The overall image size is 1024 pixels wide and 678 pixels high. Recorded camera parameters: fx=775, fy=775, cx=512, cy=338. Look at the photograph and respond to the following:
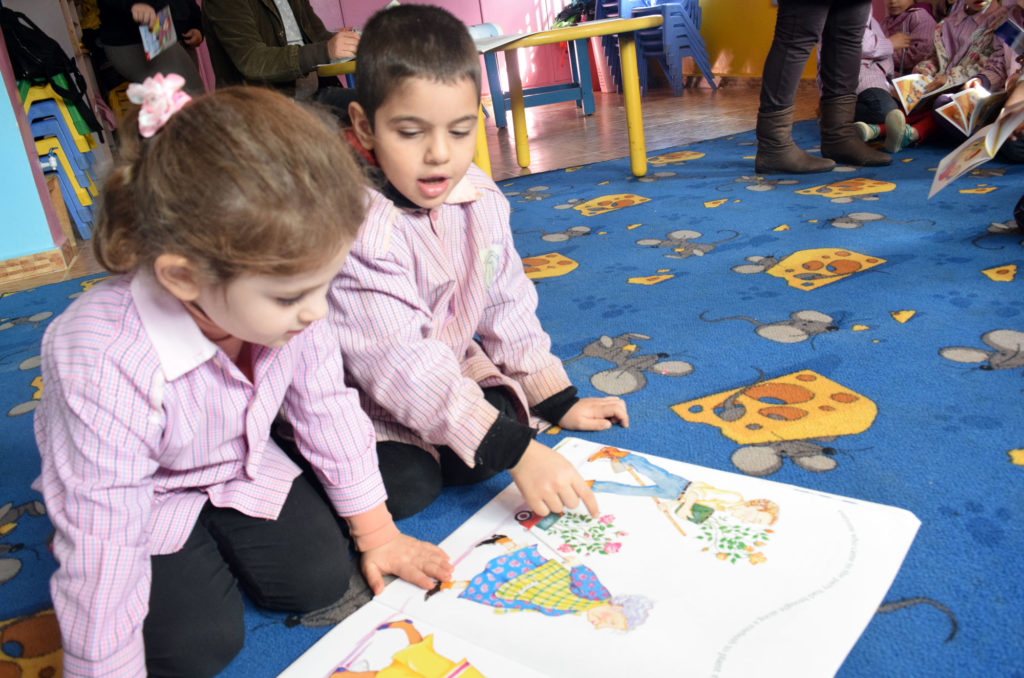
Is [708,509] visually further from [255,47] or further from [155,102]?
[255,47]

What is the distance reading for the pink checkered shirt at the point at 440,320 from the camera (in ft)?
2.49

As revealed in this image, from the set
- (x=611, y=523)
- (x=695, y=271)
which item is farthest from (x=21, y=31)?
(x=611, y=523)

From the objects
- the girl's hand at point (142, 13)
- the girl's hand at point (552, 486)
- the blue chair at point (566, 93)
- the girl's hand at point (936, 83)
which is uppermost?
the girl's hand at point (142, 13)

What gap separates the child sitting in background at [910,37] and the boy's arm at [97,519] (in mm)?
2628

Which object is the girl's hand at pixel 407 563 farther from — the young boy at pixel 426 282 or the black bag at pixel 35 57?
the black bag at pixel 35 57

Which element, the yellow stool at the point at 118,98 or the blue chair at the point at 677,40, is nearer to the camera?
the yellow stool at the point at 118,98

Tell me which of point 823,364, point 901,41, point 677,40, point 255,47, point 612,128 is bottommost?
point 823,364

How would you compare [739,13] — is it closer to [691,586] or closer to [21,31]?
[21,31]

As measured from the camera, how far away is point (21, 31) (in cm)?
234

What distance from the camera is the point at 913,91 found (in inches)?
87.0

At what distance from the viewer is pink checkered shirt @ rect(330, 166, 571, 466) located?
759 millimetres

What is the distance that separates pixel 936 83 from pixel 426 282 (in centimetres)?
207

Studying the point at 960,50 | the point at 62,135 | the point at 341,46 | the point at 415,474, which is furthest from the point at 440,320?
the point at 62,135

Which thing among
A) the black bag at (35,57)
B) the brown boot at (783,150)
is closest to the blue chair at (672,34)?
the brown boot at (783,150)
